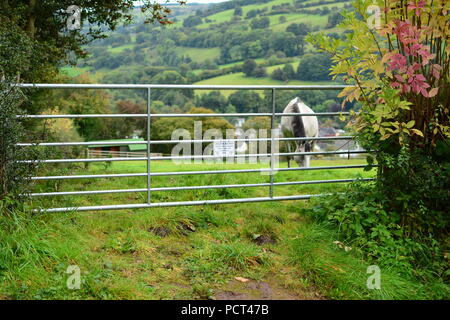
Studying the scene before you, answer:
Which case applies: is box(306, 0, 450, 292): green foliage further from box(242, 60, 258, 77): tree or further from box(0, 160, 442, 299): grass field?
box(242, 60, 258, 77): tree

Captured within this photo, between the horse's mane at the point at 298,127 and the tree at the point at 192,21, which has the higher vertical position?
the tree at the point at 192,21

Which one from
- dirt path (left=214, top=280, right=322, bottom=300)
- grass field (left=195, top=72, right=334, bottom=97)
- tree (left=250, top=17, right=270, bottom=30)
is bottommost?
dirt path (left=214, top=280, right=322, bottom=300)

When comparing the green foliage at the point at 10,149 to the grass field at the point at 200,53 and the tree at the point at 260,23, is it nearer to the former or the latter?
the grass field at the point at 200,53

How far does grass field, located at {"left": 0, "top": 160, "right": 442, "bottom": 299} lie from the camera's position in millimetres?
3219

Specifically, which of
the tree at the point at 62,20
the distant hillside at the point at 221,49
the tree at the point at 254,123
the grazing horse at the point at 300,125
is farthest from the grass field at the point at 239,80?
the tree at the point at 62,20

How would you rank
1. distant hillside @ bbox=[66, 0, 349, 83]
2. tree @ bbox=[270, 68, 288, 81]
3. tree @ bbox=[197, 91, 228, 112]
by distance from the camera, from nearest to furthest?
1. tree @ bbox=[197, 91, 228, 112]
2. tree @ bbox=[270, 68, 288, 81]
3. distant hillside @ bbox=[66, 0, 349, 83]

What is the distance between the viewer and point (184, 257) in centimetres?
381

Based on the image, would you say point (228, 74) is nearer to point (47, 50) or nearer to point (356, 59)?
point (47, 50)

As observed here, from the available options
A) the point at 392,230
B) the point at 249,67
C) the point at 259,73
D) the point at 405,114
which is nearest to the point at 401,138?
the point at 405,114

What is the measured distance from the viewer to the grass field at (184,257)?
3219 mm

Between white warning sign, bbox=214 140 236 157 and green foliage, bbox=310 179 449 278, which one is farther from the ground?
white warning sign, bbox=214 140 236 157

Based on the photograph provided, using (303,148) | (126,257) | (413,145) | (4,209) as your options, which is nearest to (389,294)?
(413,145)

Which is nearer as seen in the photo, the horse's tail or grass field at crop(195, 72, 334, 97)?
the horse's tail

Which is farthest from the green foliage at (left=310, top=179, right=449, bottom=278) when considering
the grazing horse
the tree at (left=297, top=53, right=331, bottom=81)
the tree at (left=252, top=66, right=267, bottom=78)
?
the tree at (left=252, top=66, right=267, bottom=78)
